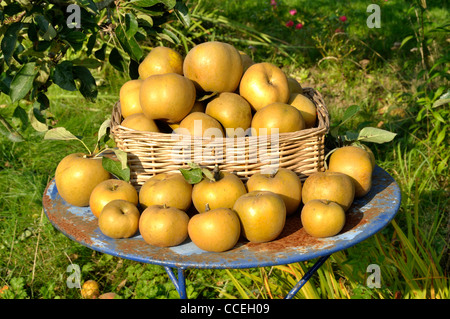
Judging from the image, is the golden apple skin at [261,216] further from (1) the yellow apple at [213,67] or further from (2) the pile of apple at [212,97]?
(1) the yellow apple at [213,67]

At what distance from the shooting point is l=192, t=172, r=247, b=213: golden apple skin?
156cm

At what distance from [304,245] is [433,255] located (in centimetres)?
135

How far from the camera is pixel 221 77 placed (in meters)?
1.88

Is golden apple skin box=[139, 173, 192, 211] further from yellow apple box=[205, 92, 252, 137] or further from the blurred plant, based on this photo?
the blurred plant

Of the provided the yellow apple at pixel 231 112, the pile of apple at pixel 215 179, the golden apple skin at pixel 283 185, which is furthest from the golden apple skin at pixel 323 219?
the yellow apple at pixel 231 112

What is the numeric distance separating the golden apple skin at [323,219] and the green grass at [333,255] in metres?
0.59

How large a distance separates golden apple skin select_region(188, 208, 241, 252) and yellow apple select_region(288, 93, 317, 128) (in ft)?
2.11

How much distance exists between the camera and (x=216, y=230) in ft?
4.63

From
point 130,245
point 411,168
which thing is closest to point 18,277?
point 130,245

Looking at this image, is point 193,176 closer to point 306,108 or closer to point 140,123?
point 140,123

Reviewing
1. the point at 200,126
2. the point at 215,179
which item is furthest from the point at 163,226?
the point at 200,126

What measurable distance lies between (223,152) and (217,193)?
0.56ft
